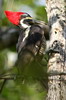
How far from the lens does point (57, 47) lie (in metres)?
2.22

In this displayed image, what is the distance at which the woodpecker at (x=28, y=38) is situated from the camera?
2.14 metres

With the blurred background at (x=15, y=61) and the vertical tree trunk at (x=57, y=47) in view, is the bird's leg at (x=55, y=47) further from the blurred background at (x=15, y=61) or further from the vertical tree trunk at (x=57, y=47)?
the blurred background at (x=15, y=61)

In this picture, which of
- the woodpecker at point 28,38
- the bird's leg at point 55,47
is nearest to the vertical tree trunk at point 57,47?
the bird's leg at point 55,47

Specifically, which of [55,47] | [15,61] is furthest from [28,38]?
[15,61]

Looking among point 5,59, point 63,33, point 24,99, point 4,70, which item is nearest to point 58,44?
point 63,33

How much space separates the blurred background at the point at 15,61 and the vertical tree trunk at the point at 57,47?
94mm

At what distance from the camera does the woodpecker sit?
2136 mm

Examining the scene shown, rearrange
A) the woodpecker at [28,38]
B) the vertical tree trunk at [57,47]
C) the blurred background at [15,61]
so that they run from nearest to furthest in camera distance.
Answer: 1. the blurred background at [15,61]
2. the vertical tree trunk at [57,47]
3. the woodpecker at [28,38]

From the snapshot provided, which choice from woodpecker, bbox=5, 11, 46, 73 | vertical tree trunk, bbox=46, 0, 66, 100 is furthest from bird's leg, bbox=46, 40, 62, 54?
woodpecker, bbox=5, 11, 46, 73

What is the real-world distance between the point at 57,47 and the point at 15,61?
911 millimetres

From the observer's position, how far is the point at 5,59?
124cm

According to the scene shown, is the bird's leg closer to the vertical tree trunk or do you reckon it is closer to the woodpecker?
the vertical tree trunk

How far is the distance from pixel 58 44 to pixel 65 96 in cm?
46

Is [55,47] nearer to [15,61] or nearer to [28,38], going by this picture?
[28,38]
